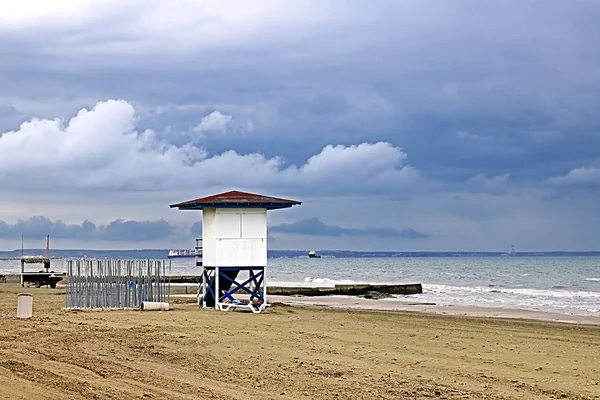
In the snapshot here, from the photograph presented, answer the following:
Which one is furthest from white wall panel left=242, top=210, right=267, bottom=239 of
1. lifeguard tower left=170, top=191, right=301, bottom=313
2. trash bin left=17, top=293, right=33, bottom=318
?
trash bin left=17, top=293, right=33, bottom=318

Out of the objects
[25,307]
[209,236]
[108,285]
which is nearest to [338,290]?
[209,236]

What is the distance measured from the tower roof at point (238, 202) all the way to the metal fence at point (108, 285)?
2.36 metres

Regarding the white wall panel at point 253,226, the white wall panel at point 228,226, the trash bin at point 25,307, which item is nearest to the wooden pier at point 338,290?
the white wall panel at point 228,226

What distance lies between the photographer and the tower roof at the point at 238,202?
25.4 meters

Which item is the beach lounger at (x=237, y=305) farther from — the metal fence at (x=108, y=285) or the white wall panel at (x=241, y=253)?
the metal fence at (x=108, y=285)

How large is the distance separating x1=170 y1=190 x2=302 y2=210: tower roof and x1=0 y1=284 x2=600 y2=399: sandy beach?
14.7 ft

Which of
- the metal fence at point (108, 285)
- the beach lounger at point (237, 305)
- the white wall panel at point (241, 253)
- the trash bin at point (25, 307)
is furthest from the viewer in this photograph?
the white wall panel at point (241, 253)

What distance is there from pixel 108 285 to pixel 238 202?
4630 mm

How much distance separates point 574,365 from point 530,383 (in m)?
2.64

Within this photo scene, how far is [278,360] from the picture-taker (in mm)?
14102

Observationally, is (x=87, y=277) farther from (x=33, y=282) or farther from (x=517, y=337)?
(x=33, y=282)

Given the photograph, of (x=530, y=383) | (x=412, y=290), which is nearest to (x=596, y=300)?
(x=412, y=290)

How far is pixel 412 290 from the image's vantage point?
52.5 meters

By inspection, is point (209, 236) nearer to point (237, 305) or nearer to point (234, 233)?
point (234, 233)
